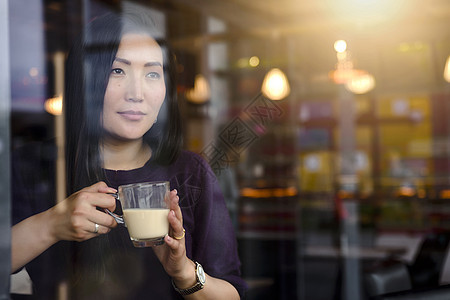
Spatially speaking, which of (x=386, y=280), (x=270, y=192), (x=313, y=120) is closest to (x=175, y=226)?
(x=386, y=280)

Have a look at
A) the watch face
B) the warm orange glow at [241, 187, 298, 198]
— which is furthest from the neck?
the warm orange glow at [241, 187, 298, 198]

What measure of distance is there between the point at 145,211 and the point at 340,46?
7.91m

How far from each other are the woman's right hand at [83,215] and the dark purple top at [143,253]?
42 mm

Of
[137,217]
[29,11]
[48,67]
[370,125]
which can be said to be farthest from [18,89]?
[370,125]

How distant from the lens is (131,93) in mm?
1626

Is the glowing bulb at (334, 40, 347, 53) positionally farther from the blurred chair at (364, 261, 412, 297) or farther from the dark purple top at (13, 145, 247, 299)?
the dark purple top at (13, 145, 247, 299)

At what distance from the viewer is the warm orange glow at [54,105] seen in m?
1.78

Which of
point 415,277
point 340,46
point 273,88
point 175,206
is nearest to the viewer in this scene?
point 175,206

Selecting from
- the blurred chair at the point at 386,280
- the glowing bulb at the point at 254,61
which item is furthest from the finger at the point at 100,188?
the glowing bulb at the point at 254,61

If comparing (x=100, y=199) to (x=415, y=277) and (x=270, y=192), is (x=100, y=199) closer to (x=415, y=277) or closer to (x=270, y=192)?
(x=415, y=277)

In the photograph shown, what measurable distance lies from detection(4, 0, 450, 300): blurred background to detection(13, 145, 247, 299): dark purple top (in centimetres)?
11

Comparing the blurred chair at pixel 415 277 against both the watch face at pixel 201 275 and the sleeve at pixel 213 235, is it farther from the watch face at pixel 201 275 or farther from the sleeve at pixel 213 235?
the watch face at pixel 201 275

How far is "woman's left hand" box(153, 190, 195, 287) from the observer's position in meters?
1.48

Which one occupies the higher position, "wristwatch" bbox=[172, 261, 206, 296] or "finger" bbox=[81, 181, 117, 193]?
"finger" bbox=[81, 181, 117, 193]
